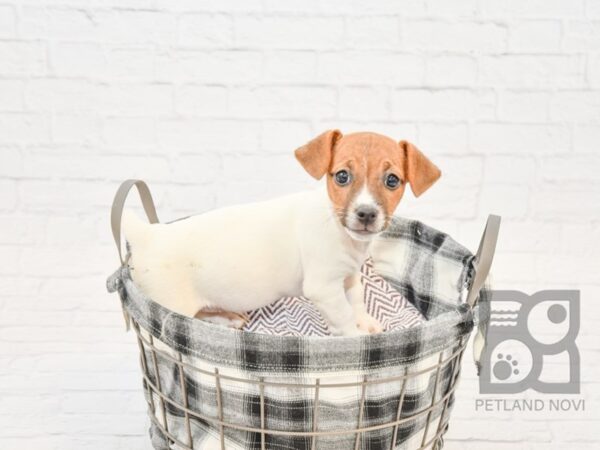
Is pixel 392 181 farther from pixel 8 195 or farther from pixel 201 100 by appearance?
pixel 8 195

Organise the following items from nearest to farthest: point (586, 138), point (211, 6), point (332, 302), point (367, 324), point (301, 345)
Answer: point (301, 345) → point (332, 302) → point (367, 324) → point (211, 6) → point (586, 138)

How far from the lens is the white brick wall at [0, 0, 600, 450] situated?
142 cm

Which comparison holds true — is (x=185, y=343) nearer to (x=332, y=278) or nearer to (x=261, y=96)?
(x=332, y=278)

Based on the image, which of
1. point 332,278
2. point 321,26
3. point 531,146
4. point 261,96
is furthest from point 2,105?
point 531,146

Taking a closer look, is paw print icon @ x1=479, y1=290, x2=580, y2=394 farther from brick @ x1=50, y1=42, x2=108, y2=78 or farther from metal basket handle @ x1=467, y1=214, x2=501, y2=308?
brick @ x1=50, y1=42, x2=108, y2=78

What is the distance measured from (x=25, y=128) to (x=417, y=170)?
94cm

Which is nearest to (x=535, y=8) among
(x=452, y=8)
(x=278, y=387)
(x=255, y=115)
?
(x=452, y=8)

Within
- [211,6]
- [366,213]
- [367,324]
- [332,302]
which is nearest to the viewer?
[366,213]

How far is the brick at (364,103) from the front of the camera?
1.45 meters

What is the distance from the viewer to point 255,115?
146 cm

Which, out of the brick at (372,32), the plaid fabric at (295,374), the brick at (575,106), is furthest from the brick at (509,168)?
the plaid fabric at (295,374)

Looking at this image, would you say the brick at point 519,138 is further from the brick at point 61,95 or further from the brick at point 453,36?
the brick at point 61,95

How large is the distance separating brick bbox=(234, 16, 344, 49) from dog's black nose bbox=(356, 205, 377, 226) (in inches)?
26.6

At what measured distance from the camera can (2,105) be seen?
4.81ft
